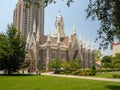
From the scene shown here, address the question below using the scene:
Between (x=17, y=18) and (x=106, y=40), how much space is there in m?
135

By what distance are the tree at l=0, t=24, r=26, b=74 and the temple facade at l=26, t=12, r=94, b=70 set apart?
36.8 metres

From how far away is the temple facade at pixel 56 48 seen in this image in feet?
294

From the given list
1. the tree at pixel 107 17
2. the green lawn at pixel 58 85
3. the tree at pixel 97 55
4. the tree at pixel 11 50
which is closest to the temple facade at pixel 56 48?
the tree at pixel 97 55

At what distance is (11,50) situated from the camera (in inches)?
1833

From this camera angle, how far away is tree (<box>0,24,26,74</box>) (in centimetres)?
4662

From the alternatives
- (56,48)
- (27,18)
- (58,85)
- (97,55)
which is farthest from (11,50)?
(27,18)

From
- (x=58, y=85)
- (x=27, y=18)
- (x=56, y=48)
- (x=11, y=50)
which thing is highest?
(x=27, y=18)

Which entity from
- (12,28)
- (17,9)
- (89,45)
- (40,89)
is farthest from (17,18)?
(40,89)

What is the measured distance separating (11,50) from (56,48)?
4739 cm

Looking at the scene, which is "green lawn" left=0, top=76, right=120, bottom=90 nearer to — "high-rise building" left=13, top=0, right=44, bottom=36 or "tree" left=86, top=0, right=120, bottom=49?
"tree" left=86, top=0, right=120, bottom=49

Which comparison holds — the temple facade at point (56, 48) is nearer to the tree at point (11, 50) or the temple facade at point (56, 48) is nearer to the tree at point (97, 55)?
the tree at point (97, 55)

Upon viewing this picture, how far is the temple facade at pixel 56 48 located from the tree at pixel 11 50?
3683 cm

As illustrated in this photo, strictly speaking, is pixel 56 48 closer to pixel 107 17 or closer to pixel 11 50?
pixel 11 50

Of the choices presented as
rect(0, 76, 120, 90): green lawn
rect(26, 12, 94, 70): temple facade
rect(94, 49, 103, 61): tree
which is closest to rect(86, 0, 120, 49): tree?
rect(0, 76, 120, 90): green lawn
